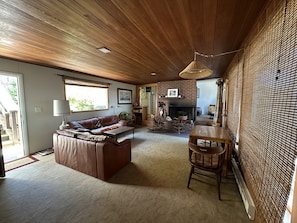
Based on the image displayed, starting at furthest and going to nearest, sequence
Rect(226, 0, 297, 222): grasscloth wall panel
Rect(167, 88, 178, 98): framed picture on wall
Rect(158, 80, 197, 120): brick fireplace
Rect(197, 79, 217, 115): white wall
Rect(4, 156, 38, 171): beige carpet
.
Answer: Rect(197, 79, 217, 115): white wall, Rect(167, 88, 178, 98): framed picture on wall, Rect(158, 80, 197, 120): brick fireplace, Rect(4, 156, 38, 171): beige carpet, Rect(226, 0, 297, 222): grasscloth wall panel

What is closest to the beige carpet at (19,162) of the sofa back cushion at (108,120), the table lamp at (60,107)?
the table lamp at (60,107)

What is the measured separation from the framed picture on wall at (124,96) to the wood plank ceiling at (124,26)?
3.86m

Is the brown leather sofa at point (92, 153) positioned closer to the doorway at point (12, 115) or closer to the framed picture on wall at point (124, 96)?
the doorway at point (12, 115)

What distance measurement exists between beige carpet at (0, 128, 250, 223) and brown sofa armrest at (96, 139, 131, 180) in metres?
0.13

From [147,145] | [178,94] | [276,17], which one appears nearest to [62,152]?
[147,145]

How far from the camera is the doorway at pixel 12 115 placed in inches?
122

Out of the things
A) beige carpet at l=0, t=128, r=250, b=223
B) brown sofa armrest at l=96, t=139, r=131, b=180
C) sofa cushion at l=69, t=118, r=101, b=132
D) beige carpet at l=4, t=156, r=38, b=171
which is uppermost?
sofa cushion at l=69, t=118, r=101, b=132

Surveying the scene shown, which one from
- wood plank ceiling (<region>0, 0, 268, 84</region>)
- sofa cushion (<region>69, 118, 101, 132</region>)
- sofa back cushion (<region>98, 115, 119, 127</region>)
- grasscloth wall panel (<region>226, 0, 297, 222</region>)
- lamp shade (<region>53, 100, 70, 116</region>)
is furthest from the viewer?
sofa back cushion (<region>98, 115, 119, 127</region>)

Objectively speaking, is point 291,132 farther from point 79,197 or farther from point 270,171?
point 79,197

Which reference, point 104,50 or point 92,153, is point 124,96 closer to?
point 104,50

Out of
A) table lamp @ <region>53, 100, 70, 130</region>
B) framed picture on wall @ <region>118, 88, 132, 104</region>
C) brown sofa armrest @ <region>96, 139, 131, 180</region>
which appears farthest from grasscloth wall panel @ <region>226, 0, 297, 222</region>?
framed picture on wall @ <region>118, 88, 132, 104</region>

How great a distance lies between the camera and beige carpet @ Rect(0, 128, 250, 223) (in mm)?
1548

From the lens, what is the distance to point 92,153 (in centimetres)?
223

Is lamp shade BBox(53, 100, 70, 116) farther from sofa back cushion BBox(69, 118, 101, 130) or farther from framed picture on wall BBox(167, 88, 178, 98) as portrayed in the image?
framed picture on wall BBox(167, 88, 178, 98)
